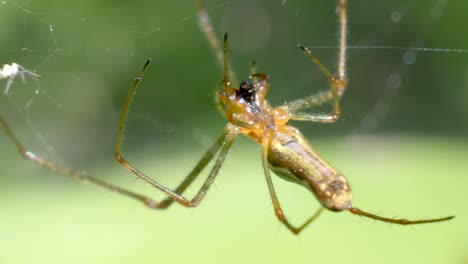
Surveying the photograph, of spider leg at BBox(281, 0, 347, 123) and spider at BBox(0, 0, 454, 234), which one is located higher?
spider leg at BBox(281, 0, 347, 123)

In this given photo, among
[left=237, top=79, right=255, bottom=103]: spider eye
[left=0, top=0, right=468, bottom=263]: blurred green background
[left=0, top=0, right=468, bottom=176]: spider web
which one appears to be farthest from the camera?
[left=0, top=0, right=468, bottom=176]: spider web

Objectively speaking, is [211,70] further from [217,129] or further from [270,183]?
[270,183]

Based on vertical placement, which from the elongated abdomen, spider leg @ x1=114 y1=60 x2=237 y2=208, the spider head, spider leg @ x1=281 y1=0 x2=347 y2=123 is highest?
spider leg @ x1=281 y1=0 x2=347 y2=123

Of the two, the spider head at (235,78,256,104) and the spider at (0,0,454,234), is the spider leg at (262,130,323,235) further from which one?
the spider head at (235,78,256,104)

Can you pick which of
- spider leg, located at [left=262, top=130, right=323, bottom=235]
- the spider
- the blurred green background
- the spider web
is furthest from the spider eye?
the spider web

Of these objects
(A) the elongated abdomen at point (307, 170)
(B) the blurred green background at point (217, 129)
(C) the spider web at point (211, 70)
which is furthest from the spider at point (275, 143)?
(C) the spider web at point (211, 70)

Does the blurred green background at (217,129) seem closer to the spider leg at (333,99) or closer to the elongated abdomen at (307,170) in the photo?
the elongated abdomen at (307,170)

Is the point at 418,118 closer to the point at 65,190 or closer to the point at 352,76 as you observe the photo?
the point at 352,76
